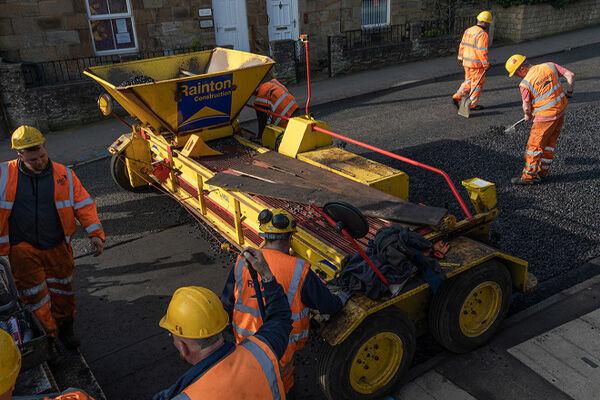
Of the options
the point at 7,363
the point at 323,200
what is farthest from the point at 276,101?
the point at 7,363

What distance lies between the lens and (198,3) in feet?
40.6

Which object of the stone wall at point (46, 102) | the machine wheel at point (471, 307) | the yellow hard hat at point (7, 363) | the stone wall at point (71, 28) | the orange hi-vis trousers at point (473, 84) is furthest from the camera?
the stone wall at point (71, 28)

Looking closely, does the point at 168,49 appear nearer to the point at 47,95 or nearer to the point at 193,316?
the point at 47,95

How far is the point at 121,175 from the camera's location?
24.4 feet

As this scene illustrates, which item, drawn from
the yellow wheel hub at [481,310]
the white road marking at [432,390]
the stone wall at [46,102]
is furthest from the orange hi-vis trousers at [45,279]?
the stone wall at [46,102]

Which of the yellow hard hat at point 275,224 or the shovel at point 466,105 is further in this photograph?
the shovel at point 466,105

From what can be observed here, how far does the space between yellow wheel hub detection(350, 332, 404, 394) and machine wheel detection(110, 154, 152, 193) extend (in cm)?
486

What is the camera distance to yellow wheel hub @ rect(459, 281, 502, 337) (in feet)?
13.4

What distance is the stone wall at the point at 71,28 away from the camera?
10.6 metres

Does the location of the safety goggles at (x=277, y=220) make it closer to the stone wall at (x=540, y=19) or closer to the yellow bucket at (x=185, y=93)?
the yellow bucket at (x=185, y=93)

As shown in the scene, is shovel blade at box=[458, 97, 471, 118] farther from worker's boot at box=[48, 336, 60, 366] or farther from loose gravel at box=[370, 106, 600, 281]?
worker's boot at box=[48, 336, 60, 366]

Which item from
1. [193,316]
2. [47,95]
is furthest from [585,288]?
[47,95]

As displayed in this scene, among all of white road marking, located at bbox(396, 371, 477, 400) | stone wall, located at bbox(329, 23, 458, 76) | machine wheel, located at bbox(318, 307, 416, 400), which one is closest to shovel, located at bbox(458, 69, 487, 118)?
stone wall, located at bbox(329, 23, 458, 76)

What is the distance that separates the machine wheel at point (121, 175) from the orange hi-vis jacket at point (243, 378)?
5.48 meters
